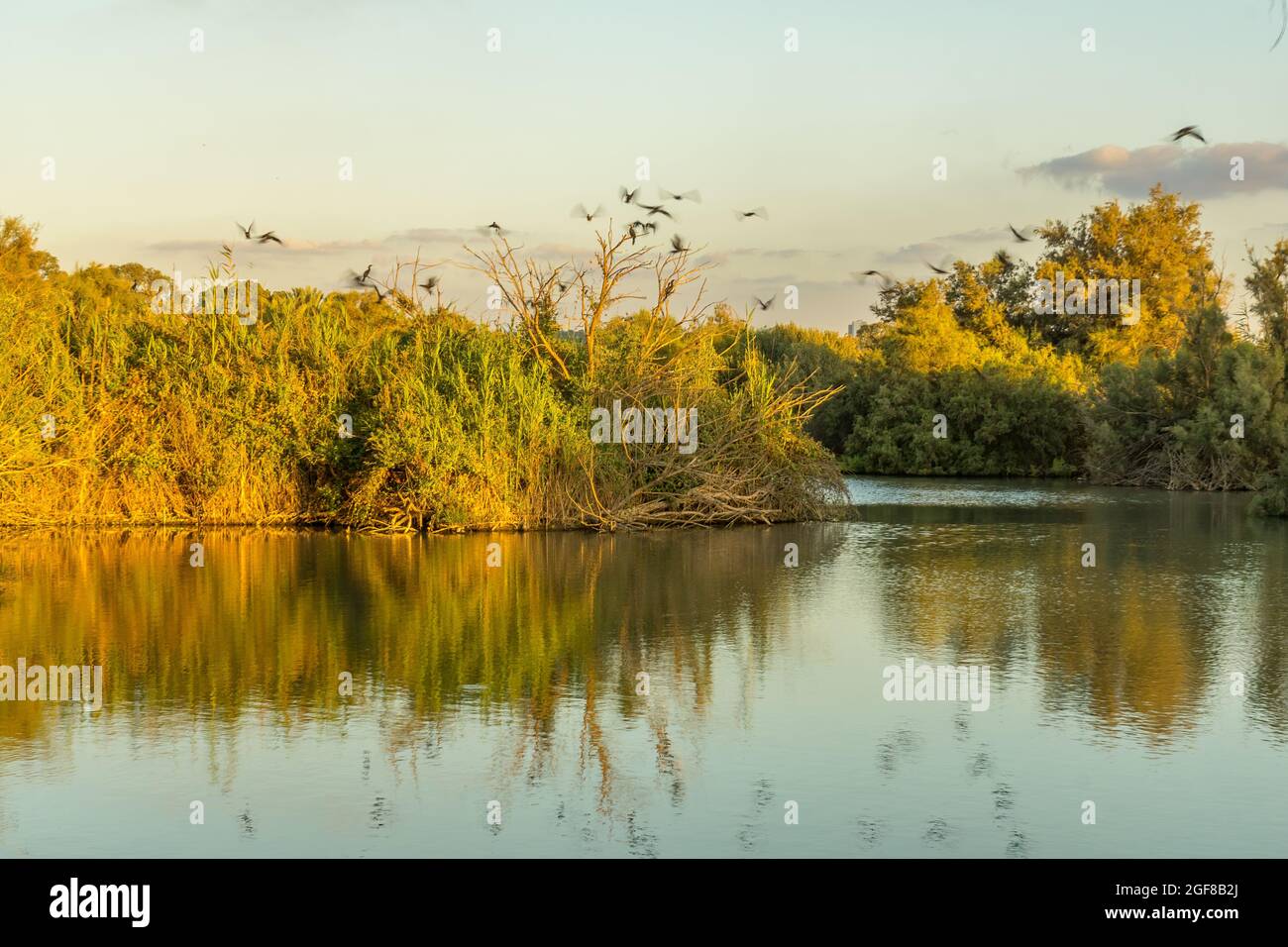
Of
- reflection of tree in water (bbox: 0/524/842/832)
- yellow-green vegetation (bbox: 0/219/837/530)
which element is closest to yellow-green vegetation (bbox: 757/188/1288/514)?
yellow-green vegetation (bbox: 0/219/837/530)

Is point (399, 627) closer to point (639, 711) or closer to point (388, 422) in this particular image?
point (639, 711)

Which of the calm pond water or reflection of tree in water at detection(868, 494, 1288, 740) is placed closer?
the calm pond water

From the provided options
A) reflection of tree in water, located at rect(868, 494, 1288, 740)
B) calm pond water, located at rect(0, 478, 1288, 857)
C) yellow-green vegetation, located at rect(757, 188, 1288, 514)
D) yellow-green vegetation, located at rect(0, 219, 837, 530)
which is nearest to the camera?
calm pond water, located at rect(0, 478, 1288, 857)

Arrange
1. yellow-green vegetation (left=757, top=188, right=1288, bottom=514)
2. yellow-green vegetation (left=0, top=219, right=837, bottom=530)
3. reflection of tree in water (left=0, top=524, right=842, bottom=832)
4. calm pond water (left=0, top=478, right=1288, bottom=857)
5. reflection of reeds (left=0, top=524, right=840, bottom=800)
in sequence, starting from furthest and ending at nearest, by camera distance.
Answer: yellow-green vegetation (left=757, top=188, right=1288, bottom=514) → yellow-green vegetation (left=0, top=219, right=837, bottom=530) → reflection of reeds (left=0, top=524, right=840, bottom=800) → reflection of tree in water (left=0, top=524, right=842, bottom=832) → calm pond water (left=0, top=478, right=1288, bottom=857)

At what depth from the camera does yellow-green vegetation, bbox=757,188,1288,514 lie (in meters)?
35.2

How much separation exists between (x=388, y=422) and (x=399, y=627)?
10012 mm

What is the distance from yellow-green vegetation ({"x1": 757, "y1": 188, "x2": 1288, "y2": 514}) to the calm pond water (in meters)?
12.4

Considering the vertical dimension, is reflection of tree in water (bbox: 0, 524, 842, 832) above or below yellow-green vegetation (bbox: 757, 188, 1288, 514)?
below

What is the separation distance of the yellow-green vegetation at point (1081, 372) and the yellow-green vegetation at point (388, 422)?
339 cm

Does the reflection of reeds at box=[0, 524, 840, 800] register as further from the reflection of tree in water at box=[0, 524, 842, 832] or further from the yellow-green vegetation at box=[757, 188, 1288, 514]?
the yellow-green vegetation at box=[757, 188, 1288, 514]

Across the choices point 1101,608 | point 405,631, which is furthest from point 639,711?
point 1101,608

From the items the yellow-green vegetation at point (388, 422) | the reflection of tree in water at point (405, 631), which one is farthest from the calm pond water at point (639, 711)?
the yellow-green vegetation at point (388, 422)
